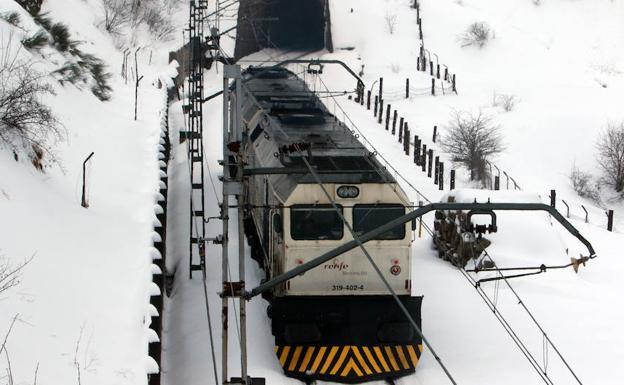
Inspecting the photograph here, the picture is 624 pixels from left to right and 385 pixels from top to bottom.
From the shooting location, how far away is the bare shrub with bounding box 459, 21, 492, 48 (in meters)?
55.9

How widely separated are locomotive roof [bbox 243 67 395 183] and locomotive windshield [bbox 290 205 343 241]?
1.92 ft

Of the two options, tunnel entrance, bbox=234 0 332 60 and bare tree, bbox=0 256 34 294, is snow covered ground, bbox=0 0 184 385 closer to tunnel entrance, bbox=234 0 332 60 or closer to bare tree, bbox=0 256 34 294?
bare tree, bbox=0 256 34 294

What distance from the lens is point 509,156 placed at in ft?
124

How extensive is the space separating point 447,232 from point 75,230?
9654 millimetres

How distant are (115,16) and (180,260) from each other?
28.7 metres


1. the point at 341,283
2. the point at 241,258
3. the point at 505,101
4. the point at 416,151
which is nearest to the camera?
the point at 241,258

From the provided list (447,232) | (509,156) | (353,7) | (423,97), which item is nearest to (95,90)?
(447,232)

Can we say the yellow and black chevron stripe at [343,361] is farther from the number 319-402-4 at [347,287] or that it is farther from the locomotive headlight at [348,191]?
the locomotive headlight at [348,191]

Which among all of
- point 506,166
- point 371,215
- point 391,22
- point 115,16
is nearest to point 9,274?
point 371,215

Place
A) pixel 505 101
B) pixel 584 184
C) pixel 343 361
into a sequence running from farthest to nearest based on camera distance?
pixel 505 101 → pixel 584 184 → pixel 343 361

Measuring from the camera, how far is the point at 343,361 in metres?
15.1

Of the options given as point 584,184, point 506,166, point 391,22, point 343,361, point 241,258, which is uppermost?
point 391,22

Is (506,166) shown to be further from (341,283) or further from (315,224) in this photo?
(315,224)

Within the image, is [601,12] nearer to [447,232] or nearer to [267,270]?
[447,232]
